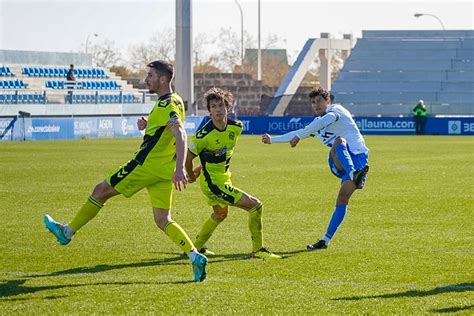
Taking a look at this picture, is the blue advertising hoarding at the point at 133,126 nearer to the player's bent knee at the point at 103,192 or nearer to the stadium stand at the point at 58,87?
the stadium stand at the point at 58,87

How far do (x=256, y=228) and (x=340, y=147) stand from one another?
5.60 ft

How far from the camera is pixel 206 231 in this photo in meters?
11.9

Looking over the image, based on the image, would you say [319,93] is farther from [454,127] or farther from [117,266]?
[454,127]

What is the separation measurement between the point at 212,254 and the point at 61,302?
3149mm

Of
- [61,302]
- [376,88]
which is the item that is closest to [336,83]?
[376,88]

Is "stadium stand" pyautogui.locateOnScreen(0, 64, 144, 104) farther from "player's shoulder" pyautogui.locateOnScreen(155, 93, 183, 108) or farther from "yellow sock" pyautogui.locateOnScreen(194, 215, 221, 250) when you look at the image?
"player's shoulder" pyautogui.locateOnScreen(155, 93, 183, 108)

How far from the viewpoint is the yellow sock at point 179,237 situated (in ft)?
32.4

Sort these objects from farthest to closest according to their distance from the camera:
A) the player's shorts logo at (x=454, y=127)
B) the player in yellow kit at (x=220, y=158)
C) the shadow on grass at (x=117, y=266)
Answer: the player's shorts logo at (x=454, y=127)
the player in yellow kit at (x=220, y=158)
the shadow on grass at (x=117, y=266)

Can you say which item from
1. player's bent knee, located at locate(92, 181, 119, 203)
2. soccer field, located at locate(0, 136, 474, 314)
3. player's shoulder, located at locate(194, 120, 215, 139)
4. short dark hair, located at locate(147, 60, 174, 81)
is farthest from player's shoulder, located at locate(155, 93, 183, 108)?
soccer field, located at locate(0, 136, 474, 314)

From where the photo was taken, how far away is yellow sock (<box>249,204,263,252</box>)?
11531 millimetres

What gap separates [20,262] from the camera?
11.1 m

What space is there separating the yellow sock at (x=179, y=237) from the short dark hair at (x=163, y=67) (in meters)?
1.31

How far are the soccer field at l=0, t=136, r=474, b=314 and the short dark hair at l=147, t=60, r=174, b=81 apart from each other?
1.80 meters

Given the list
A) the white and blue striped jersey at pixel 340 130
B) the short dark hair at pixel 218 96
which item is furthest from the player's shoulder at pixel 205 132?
the white and blue striped jersey at pixel 340 130
